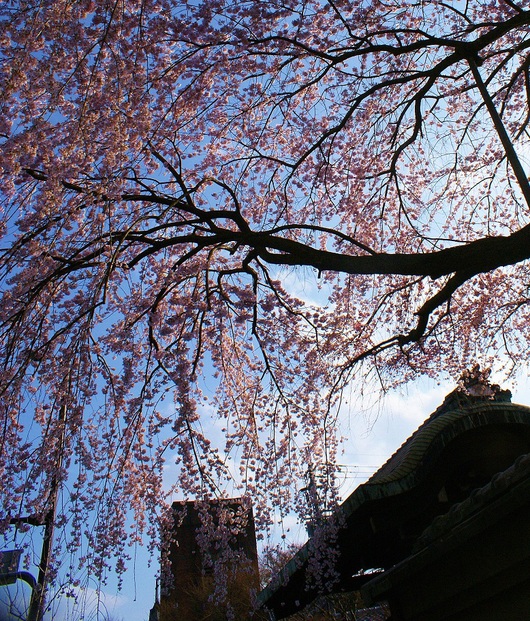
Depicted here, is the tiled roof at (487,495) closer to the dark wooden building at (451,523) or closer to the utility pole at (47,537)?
the dark wooden building at (451,523)

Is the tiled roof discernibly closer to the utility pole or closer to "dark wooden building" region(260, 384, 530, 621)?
"dark wooden building" region(260, 384, 530, 621)

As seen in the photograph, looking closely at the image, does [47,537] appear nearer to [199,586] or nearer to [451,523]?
[451,523]

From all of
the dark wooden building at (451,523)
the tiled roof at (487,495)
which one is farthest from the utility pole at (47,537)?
the tiled roof at (487,495)

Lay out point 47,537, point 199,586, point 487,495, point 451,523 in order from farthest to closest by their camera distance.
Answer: point 199,586 → point 47,537 → point 451,523 → point 487,495

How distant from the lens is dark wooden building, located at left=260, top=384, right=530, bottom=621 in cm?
349

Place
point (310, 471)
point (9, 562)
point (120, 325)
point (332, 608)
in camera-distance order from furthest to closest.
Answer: point (332, 608) < point (120, 325) < point (310, 471) < point (9, 562)

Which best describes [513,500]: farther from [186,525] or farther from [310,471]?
[186,525]

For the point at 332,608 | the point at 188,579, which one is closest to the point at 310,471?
the point at 332,608

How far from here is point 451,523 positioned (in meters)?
4.00

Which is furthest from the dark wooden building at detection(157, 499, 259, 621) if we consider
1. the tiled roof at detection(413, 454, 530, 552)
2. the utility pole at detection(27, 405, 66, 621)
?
the tiled roof at detection(413, 454, 530, 552)

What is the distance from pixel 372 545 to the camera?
602 centimetres

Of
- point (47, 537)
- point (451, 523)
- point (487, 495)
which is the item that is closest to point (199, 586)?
point (47, 537)

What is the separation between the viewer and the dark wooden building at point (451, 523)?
11.4 feet

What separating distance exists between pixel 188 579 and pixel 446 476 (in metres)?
19.4
